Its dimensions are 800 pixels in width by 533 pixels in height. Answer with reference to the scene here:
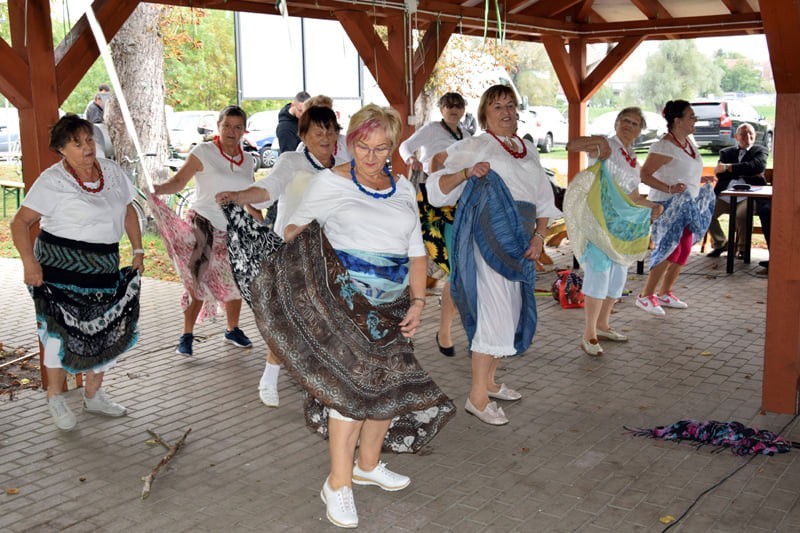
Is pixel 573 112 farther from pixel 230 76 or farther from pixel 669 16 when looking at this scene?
pixel 230 76

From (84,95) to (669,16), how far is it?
27130 millimetres

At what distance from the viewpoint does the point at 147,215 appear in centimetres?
1228

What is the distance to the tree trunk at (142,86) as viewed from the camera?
11633mm

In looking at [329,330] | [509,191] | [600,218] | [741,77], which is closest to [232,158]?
[509,191]

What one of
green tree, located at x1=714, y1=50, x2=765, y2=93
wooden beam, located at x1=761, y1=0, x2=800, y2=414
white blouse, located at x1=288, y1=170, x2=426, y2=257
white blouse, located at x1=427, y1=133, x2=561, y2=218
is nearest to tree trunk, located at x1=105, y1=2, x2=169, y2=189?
white blouse, located at x1=427, y1=133, x2=561, y2=218

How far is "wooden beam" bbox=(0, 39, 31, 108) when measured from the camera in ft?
16.6

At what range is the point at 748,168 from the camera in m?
10.1

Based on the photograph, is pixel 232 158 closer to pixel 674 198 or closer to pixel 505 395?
pixel 505 395

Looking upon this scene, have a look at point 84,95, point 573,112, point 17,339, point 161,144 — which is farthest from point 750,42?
point 17,339

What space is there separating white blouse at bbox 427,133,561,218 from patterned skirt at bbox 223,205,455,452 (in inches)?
50.4

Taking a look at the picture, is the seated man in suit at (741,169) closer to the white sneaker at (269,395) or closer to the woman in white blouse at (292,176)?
the woman in white blouse at (292,176)

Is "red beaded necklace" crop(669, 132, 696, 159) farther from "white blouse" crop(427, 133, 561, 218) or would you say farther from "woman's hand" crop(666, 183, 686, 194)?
"white blouse" crop(427, 133, 561, 218)

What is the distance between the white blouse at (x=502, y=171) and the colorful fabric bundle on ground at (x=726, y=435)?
1289mm

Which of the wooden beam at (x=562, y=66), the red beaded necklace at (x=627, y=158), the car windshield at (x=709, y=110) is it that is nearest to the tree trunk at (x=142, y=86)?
the wooden beam at (x=562, y=66)
